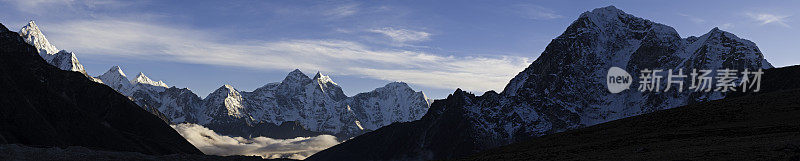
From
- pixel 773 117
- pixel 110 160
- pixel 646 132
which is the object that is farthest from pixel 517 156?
pixel 110 160

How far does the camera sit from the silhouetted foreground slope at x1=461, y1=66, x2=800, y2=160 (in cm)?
4708

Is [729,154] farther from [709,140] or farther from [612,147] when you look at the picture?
[612,147]

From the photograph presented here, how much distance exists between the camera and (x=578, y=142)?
79.8m

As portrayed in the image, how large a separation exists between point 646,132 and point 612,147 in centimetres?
1762

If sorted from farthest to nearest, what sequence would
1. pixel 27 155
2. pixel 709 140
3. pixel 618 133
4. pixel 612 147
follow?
pixel 27 155 → pixel 618 133 → pixel 612 147 → pixel 709 140

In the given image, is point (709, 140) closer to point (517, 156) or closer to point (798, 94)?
point (517, 156)

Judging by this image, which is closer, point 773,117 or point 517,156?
point 517,156

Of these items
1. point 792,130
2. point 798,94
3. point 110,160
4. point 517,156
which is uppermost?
point 798,94

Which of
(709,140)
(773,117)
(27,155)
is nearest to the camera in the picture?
(709,140)

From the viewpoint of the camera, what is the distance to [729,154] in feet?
149

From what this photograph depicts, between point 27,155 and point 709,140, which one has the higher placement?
point 709,140

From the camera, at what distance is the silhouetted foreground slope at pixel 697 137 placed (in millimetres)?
47081

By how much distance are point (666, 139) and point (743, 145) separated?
1693 centimetres

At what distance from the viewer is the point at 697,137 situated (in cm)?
6372
